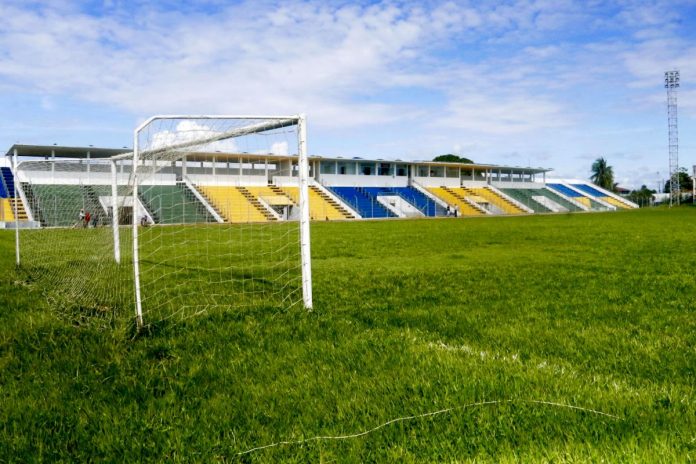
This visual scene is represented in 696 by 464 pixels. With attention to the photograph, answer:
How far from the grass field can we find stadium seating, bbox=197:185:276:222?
25584 millimetres

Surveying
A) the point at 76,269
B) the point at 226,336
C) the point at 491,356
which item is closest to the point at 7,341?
the point at 226,336

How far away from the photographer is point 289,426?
9.59 ft

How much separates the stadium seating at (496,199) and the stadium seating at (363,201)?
12.0 metres

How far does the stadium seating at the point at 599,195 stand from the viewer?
6662 cm

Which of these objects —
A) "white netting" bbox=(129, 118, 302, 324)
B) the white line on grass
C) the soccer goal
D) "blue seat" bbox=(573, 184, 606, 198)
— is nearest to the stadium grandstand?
"blue seat" bbox=(573, 184, 606, 198)

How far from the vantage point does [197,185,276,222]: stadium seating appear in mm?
33188

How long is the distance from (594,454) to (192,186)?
3683 cm

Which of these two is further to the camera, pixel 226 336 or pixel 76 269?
pixel 76 269

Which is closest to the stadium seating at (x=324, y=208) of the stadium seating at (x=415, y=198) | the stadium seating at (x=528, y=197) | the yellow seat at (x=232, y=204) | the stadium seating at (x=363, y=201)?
the stadium seating at (x=363, y=201)

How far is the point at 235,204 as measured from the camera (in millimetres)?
35281

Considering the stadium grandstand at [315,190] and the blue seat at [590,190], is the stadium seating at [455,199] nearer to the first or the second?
the stadium grandstand at [315,190]

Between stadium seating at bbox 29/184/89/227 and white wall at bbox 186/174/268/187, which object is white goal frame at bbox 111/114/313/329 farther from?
white wall at bbox 186/174/268/187

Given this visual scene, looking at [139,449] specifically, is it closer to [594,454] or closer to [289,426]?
[289,426]

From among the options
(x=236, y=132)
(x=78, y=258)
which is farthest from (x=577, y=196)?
(x=236, y=132)
